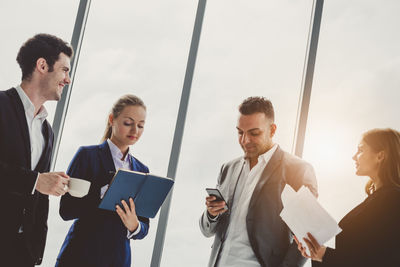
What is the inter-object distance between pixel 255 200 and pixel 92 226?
0.82 metres

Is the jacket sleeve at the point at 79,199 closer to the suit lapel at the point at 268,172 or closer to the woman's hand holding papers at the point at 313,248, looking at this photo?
the suit lapel at the point at 268,172

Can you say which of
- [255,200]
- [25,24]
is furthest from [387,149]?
[25,24]

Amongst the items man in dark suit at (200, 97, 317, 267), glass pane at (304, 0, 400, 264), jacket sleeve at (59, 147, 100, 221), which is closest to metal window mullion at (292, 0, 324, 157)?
glass pane at (304, 0, 400, 264)

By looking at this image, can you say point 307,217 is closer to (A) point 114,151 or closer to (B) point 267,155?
(B) point 267,155

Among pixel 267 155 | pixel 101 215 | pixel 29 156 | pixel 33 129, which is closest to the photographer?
pixel 29 156

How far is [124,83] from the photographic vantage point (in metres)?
2.55

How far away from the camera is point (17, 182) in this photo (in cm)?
128

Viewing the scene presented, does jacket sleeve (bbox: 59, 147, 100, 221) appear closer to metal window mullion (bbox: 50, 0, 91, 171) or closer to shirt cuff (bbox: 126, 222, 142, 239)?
shirt cuff (bbox: 126, 222, 142, 239)

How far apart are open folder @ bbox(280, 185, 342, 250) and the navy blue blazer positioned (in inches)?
29.9

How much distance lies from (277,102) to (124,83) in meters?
1.20

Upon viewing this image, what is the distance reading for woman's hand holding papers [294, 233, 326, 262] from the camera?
4.68ft

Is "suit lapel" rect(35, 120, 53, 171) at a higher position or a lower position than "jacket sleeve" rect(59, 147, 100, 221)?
higher

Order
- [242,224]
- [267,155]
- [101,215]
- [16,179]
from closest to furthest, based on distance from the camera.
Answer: [16,179]
[101,215]
[242,224]
[267,155]

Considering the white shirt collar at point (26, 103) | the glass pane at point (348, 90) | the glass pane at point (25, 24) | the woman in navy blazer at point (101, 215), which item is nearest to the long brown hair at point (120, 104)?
the woman in navy blazer at point (101, 215)
